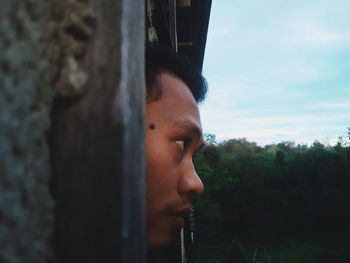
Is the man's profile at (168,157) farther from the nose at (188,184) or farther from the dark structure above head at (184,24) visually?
the dark structure above head at (184,24)

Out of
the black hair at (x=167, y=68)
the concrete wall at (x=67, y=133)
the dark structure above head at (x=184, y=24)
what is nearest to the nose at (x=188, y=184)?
the black hair at (x=167, y=68)

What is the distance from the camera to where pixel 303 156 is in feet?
78.5

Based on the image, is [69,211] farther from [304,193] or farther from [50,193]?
[304,193]

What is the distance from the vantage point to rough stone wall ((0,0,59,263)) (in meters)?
0.34

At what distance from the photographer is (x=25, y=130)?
344 mm

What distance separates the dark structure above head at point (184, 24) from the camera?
281 cm

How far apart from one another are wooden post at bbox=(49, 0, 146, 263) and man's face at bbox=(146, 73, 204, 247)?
54cm

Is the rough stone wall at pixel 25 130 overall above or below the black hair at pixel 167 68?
below

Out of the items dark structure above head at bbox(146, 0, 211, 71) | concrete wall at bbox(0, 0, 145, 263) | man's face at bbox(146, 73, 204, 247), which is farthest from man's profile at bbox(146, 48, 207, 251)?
dark structure above head at bbox(146, 0, 211, 71)

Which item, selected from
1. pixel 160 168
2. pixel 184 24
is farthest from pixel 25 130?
pixel 184 24

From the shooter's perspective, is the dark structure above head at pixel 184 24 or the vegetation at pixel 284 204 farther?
the vegetation at pixel 284 204

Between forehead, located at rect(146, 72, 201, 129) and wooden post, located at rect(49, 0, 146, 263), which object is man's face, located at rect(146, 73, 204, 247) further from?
wooden post, located at rect(49, 0, 146, 263)

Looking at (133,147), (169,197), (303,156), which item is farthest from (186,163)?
(303,156)

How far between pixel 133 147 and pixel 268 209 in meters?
24.4
